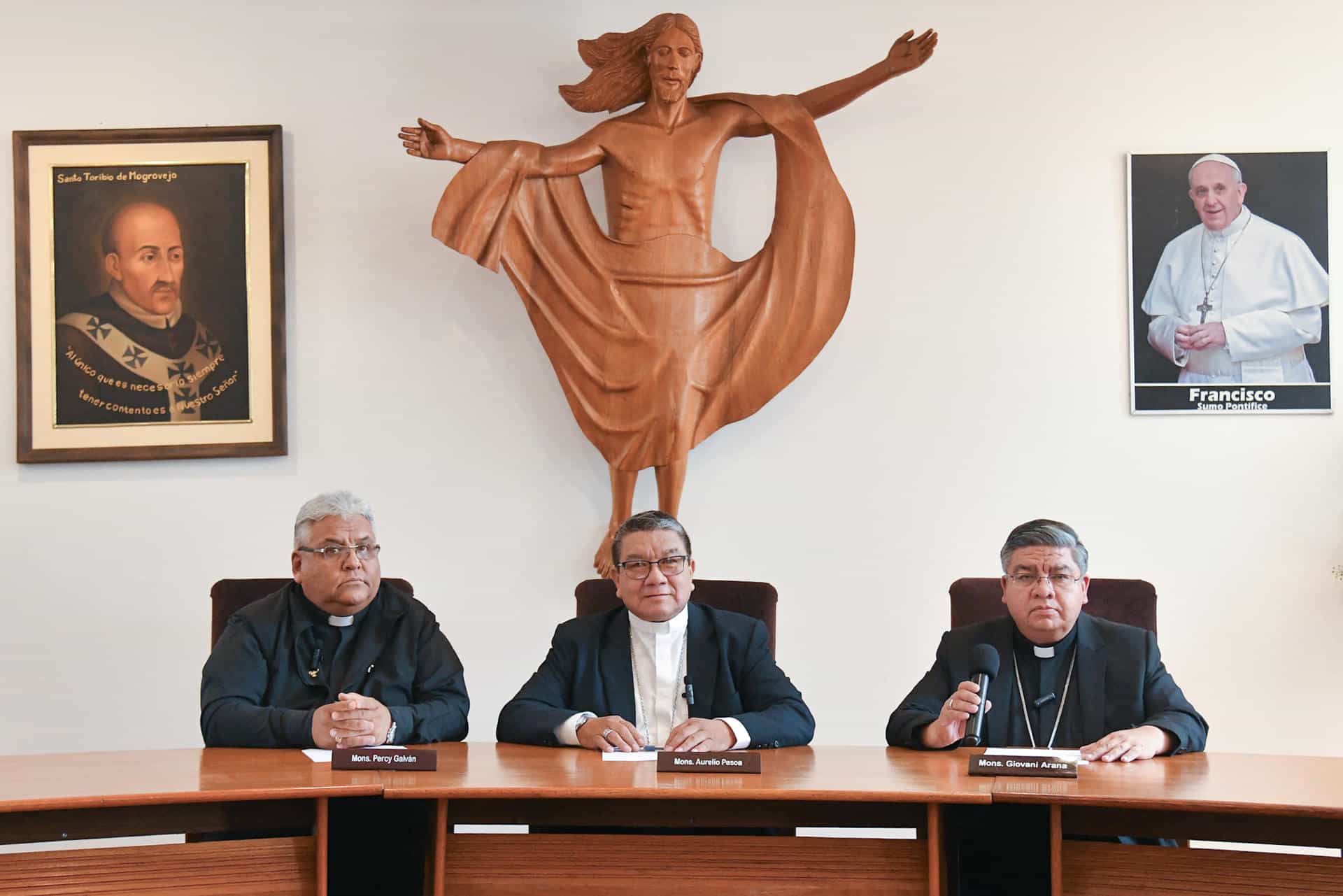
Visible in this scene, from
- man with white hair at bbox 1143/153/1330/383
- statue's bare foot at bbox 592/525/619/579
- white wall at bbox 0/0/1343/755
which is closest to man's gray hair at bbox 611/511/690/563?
statue's bare foot at bbox 592/525/619/579

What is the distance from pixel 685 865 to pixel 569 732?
0.65 meters

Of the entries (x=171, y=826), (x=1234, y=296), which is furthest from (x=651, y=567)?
(x=1234, y=296)

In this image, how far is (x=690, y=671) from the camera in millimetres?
3320

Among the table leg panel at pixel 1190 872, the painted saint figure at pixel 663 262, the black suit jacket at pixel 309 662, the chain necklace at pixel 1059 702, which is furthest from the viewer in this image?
the painted saint figure at pixel 663 262

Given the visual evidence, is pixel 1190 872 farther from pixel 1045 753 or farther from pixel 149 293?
pixel 149 293

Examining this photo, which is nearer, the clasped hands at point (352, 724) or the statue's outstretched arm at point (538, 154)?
the clasped hands at point (352, 724)

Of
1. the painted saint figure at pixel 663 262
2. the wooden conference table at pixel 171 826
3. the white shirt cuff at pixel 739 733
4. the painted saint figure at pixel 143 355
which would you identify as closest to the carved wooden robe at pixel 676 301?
the painted saint figure at pixel 663 262

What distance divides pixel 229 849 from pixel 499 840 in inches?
17.6

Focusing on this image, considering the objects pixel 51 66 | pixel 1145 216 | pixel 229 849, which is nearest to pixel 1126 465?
pixel 1145 216

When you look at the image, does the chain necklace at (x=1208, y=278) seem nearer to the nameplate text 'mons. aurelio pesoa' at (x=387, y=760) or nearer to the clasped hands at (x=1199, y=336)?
the clasped hands at (x=1199, y=336)

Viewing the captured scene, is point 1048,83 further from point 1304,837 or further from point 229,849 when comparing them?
point 229,849

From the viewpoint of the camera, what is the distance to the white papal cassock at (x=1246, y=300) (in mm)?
4305

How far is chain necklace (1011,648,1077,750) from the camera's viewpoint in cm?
311

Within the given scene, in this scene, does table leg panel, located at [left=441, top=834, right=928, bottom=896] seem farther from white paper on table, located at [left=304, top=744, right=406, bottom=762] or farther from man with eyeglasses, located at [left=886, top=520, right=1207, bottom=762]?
man with eyeglasses, located at [left=886, top=520, right=1207, bottom=762]
